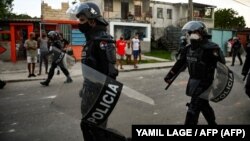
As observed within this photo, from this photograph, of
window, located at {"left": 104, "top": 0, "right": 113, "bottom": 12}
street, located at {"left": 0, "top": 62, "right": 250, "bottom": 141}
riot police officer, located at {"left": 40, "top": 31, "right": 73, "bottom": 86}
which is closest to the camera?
street, located at {"left": 0, "top": 62, "right": 250, "bottom": 141}

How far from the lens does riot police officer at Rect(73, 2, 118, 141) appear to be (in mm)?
3244

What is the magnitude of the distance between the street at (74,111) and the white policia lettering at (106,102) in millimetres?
99

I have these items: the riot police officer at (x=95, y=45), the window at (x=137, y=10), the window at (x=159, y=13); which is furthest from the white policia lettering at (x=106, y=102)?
the window at (x=159, y=13)

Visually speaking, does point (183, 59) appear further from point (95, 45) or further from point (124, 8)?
point (124, 8)

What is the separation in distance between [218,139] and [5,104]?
5.44 meters

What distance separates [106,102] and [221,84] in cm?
159

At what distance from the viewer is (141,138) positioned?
3287 mm

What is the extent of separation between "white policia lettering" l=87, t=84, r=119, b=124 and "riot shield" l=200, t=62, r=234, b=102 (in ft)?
4.92

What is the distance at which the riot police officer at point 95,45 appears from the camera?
324 centimetres

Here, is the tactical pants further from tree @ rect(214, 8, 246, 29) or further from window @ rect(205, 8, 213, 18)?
tree @ rect(214, 8, 246, 29)

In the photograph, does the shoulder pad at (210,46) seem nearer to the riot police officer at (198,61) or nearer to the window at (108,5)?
the riot police officer at (198,61)

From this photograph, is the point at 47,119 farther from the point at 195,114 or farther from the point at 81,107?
the point at 81,107

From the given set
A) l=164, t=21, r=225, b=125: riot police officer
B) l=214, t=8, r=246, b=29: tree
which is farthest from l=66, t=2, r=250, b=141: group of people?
l=214, t=8, r=246, b=29: tree

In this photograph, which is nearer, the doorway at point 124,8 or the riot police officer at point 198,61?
the riot police officer at point 198,61
